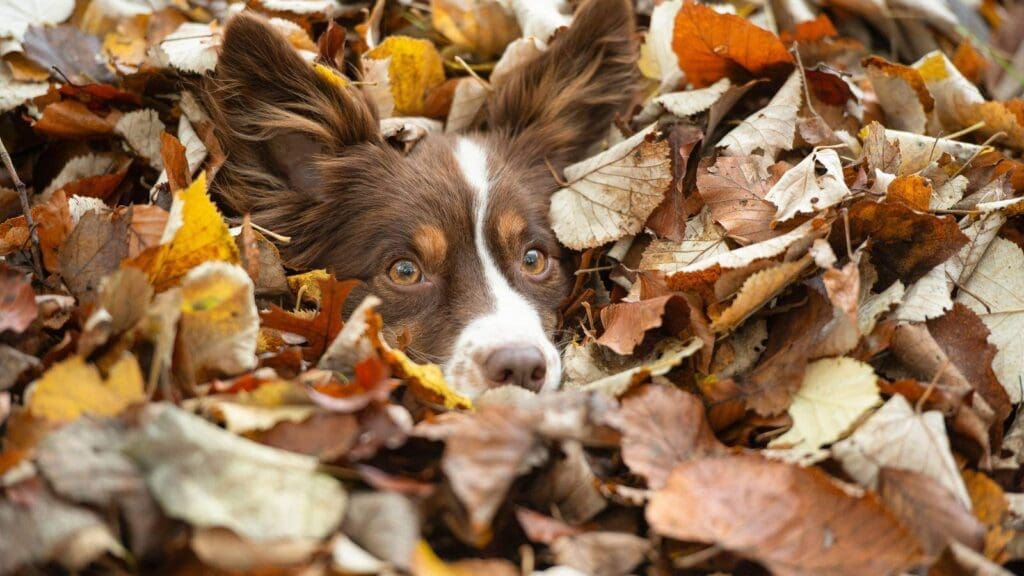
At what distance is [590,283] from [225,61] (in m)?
1.43

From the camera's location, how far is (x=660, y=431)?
2107 millimetres

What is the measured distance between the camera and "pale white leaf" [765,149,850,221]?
257cm

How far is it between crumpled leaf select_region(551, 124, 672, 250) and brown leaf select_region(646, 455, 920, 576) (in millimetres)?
1195

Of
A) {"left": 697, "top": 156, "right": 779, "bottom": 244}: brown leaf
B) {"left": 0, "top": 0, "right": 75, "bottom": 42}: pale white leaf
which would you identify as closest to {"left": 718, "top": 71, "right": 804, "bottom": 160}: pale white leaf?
{"left": 697, "top": 156, "right": 779, "bottom": 244}: brown leaf

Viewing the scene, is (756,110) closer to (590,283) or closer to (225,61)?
(590,283)

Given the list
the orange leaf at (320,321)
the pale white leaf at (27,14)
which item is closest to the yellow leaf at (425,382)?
the orange leaf at (320,321)

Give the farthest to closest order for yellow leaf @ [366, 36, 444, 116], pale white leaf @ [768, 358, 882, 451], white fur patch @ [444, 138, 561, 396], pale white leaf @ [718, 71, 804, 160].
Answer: yellow leaf @ [366, 36, 444, 116] < pale white leaf @ [718, 71, 804, 160] < white fur patch @ [444, 138, 561, 396] < pale white leaf @ [768, 358, 882, 451]

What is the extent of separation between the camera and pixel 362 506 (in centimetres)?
178

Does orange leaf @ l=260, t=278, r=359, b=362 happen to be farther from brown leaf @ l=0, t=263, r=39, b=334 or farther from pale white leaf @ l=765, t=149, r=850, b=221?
pale white leaf @ l=765, t=149, r=850, b=221

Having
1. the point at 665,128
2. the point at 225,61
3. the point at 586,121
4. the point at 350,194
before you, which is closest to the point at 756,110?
the point at 665,128

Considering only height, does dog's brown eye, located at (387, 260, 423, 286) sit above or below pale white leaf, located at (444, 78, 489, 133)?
below

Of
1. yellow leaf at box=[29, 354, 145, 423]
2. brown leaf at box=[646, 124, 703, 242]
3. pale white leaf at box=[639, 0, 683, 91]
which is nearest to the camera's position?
yellow leaf at box=[29, 354, 145, 423]

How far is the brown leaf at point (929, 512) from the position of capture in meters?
1.92

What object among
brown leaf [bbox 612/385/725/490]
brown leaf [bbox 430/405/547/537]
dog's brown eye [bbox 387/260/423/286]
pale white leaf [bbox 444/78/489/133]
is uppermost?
brown leaf [bbox 430/405/547/537]
